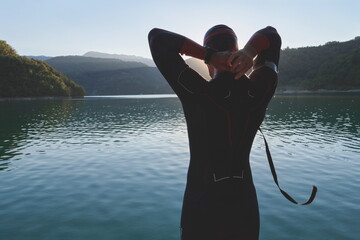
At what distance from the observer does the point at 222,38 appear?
1998mm

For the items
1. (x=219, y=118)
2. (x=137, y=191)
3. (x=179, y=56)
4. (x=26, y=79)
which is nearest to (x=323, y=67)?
(x=26, y=79)

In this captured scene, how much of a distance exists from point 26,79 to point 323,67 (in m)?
154

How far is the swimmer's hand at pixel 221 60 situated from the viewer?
181cm

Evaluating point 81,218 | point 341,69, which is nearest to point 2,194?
point 81,218

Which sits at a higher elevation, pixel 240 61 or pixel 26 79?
pixel 26 79

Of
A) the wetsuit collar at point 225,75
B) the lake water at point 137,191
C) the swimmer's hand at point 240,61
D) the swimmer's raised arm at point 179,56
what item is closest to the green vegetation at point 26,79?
the lake water at point 137,191

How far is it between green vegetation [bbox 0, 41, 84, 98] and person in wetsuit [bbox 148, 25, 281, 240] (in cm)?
12830

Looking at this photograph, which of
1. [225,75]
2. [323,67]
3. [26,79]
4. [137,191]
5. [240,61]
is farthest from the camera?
[323,67]

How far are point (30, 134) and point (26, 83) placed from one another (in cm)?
11410

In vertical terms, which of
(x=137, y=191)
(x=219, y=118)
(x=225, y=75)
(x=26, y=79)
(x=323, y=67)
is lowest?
(x=137, y=191)

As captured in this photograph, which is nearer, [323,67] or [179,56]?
[179,56]

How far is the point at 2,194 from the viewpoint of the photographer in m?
9.52

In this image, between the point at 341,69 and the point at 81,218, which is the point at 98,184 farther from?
the point at 341,69

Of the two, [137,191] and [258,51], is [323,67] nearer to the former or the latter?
[137,191]
